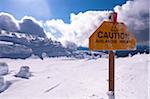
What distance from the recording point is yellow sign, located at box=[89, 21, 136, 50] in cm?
518

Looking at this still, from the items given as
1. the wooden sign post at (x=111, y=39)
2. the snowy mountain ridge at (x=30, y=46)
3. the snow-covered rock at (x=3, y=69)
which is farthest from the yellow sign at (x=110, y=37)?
the snowy mountain ridge at (x=30, y=46)

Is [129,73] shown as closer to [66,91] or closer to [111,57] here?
[66,91]

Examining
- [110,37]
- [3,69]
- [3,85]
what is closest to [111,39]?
[110,37]

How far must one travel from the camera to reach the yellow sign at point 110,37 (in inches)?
204

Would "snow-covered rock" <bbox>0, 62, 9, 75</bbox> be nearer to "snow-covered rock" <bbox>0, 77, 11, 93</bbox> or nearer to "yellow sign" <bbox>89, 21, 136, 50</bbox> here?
"snow-covered rock" <bbox>0, 77, 11, 93</bbox>

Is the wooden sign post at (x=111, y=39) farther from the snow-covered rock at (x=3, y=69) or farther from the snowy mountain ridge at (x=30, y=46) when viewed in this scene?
the snowy mountain ridge at (x=30, y=46)

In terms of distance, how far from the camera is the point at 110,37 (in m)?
5.29

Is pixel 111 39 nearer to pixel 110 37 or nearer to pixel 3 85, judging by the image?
pixel 110 37

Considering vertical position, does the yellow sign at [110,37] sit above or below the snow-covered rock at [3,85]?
above

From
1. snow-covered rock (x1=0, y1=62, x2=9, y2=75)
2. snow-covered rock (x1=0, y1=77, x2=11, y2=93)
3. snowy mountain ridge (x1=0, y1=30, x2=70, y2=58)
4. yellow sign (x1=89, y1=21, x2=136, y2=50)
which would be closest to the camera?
yellow sign (x1=89, y1=21, x2=136, y2=50)

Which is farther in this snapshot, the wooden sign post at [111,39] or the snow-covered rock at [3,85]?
the snow-covered rock at [3,85]

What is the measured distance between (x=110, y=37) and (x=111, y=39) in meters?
0.04

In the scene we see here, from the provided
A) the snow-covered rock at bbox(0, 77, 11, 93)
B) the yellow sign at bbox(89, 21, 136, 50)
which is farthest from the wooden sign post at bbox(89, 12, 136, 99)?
the snow-covered rock at bbox(0, 77, 11, 93)

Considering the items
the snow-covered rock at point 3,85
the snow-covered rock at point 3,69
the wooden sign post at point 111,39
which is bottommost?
the snow-covered rock at point 3,85
